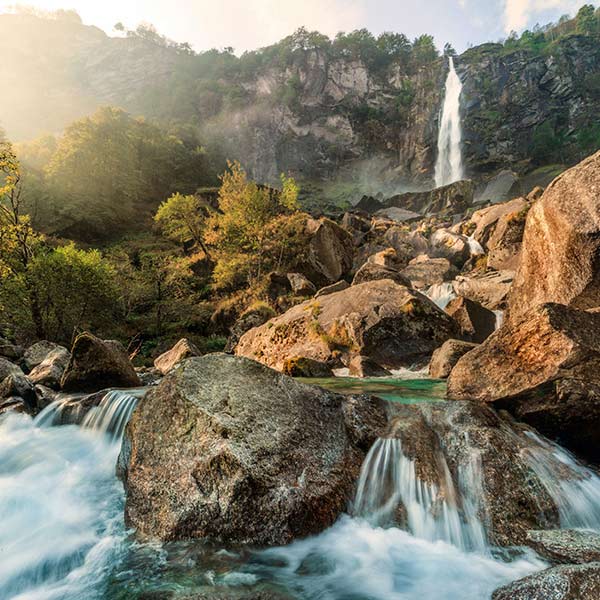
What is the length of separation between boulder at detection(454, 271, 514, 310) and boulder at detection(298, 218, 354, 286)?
11.3 m

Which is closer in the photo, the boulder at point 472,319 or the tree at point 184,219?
the boulder at point 472,319

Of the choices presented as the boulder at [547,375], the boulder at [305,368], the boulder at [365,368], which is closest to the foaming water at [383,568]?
the boulder at [547,375]

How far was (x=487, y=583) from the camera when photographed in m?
4.15

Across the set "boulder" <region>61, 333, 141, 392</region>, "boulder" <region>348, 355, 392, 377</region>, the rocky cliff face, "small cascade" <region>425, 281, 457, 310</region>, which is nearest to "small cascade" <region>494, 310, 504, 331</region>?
"small cascade" <region>425, 281, 457, 310</region>

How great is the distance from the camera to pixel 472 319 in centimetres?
1609

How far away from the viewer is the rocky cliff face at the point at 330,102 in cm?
7975

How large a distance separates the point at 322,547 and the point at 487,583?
1.93 meters

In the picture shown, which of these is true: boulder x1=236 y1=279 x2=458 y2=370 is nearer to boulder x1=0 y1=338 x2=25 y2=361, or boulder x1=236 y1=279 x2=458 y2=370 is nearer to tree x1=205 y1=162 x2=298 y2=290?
boulder x1=0 y1=338 x2=25 y2=361

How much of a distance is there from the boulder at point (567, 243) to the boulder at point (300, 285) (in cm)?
1676

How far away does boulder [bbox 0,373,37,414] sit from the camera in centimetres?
980

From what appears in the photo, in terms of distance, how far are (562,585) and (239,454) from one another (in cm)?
359

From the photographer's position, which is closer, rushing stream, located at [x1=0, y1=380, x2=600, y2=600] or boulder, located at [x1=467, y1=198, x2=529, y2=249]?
rushing stream, located at [x1=0, y1=380, x2=600, y2=600]

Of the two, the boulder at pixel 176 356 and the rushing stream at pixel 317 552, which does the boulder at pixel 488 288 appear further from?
the rushing stream at pixel 317 552

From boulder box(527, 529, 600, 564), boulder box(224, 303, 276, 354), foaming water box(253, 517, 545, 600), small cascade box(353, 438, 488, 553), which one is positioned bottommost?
foaming water box(253, 517, 545, 600)
